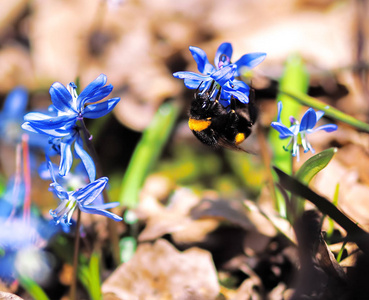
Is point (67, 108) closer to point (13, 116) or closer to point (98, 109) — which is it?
point (98, 109)

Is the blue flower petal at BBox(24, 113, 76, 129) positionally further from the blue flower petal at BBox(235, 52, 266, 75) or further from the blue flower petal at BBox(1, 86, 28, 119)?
the blue flower petal at BBox(1, 86, 28, 119)

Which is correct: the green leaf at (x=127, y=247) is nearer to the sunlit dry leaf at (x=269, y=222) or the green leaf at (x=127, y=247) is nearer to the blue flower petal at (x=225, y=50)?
the sunlit dry leaf at (x=269, y=222)

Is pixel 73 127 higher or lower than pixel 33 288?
higher

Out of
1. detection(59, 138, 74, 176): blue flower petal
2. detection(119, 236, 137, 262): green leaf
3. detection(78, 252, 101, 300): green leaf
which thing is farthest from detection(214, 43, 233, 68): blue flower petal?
detection(119, 236, 137, 262): green leaf

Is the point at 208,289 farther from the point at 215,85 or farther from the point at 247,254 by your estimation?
the point at 215,85

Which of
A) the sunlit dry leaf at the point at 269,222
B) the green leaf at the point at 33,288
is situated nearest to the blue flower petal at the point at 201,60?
the sunlit dry leaf at the point at 269,222

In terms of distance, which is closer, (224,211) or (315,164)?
(315,164)

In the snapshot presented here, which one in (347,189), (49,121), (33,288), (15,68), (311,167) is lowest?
(33,288)

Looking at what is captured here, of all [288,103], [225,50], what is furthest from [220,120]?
[288,103]
